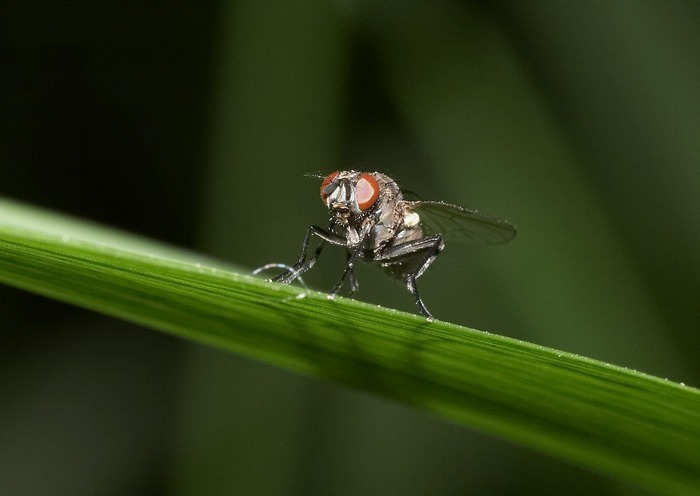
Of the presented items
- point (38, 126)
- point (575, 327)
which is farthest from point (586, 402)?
point (38, 126)

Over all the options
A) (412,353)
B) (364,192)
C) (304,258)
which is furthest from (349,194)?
(412,353)

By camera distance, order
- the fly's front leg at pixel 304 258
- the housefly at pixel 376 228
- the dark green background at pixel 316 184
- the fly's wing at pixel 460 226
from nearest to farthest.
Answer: the fly's front leg at pixel 304 258
the housefly at pixel 376 228
the fly's wing at pixel 460 226
the dark green background at pixel 316 184

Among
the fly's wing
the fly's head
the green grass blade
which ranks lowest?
the green grass blade

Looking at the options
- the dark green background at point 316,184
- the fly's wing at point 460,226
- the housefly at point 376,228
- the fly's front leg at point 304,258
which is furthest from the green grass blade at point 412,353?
the dark green background at point 316,184

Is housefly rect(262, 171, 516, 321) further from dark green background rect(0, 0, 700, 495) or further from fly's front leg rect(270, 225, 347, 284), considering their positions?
dark green background rect(0, 0, 700, 495)

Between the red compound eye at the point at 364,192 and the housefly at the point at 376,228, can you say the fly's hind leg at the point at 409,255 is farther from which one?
the red compound eye at the point at 364,192

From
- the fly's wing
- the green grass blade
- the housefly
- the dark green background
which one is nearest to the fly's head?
the housefly

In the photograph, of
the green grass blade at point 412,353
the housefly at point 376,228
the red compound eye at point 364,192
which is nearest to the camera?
the green grass blade at point 412,353
